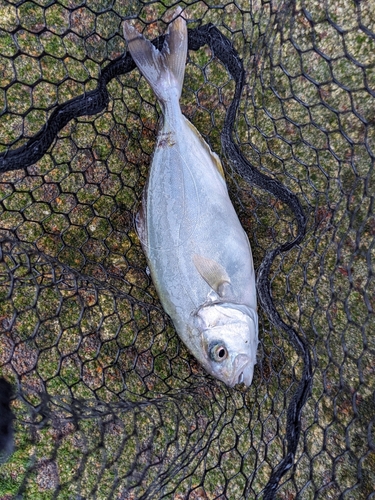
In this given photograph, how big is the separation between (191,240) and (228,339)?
46 centimetres

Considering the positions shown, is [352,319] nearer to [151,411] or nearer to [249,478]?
[249,478]

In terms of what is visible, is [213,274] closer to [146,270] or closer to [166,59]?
[146,270]

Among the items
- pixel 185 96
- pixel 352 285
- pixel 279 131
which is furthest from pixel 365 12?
pixel 352 285

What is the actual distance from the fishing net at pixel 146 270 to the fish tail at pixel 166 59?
0.92 ft

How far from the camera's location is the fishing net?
2193 millimetres

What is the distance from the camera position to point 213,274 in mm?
1955

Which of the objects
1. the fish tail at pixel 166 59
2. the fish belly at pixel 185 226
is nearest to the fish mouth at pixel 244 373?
the fish belly at pixel 185 226

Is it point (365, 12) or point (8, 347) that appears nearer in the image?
point (365, 12)

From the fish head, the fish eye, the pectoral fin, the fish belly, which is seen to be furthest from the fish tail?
the fish eye

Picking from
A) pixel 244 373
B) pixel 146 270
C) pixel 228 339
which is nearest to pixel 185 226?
pixel 146 270

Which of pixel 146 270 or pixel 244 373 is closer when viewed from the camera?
pixel 244 373

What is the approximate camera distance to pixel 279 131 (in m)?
2.29

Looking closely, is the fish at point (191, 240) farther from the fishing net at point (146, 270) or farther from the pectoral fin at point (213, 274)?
the fishing net at point (146, 270)

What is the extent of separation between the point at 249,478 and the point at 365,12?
236 cm
